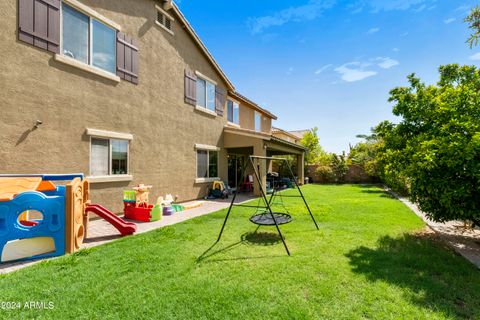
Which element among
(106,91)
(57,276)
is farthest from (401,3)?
(57,276)

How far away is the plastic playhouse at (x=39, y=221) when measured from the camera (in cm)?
434

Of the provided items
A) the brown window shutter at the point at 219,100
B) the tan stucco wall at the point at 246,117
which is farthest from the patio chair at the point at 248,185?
the brown window shutter at the point at 219,100

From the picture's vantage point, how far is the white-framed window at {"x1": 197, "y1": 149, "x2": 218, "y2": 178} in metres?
12.8

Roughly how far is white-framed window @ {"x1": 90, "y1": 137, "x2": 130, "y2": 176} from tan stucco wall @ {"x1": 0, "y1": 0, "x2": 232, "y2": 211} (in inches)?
10.2

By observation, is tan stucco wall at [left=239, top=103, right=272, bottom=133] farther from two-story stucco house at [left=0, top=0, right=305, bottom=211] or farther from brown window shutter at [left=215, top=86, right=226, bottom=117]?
two-story stucco house at [left=0, top=0, right=305, bottom=211]

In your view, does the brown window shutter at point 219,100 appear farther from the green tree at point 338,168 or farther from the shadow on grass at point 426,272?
the green tree at point 338,168

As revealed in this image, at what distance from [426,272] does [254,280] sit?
316 centimetres

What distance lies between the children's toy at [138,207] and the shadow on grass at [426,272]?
6370 millimetres

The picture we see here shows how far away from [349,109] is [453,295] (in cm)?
2379

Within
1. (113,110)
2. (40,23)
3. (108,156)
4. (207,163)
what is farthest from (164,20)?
(207,163)

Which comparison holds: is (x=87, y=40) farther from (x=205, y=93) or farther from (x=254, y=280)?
(x=254, y=280)

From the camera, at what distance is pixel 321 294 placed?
10.8 feet

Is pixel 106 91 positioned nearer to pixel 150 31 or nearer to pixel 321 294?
pixel 150 31

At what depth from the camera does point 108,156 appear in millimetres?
8062
